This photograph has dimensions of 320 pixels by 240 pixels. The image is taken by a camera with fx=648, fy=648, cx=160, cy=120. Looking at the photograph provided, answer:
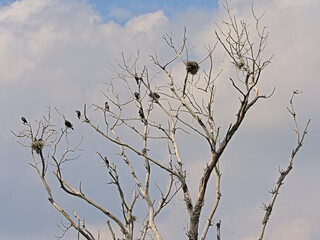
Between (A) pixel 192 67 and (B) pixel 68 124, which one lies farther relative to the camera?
(B) pixel 68 124

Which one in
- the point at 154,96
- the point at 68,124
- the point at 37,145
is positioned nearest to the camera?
the point at 154,96

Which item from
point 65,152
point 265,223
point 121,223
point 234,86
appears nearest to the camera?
point 234,86

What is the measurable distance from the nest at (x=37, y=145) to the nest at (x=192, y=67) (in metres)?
3.20

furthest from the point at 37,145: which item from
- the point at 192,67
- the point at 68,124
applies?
the point at 192,67

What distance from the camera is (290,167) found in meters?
9.46

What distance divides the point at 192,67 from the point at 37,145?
3.35 meters

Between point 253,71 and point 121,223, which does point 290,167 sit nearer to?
point 253,71

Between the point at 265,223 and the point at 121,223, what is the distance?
7.31 ft

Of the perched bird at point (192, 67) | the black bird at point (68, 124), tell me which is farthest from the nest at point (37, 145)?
the perched bird at point (192, 67)

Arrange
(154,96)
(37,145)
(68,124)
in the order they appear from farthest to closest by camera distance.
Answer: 1. (37,145)
2. (68,124)
3. (154,96)

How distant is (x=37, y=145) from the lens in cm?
1119

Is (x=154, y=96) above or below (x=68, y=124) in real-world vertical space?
below

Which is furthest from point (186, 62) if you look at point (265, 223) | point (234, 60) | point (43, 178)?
point (43, 178)

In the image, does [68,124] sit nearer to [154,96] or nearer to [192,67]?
[154,96]
